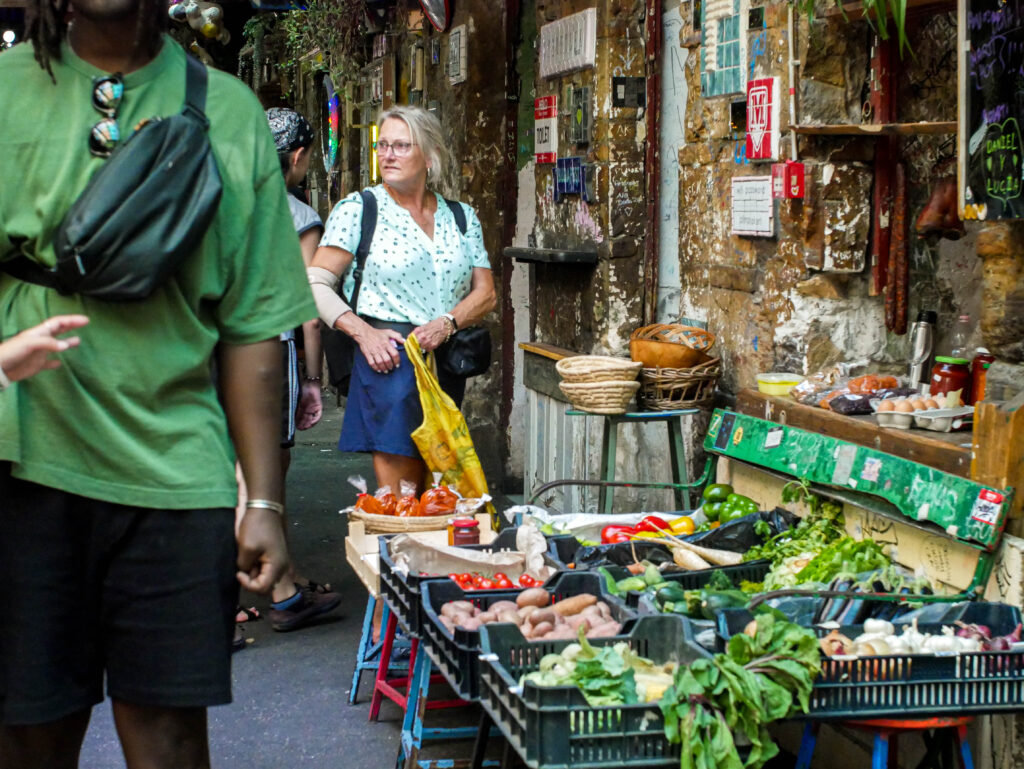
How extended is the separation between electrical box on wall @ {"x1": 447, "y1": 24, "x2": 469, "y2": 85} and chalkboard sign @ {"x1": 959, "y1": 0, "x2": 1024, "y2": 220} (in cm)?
482

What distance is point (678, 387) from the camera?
16.9 feet

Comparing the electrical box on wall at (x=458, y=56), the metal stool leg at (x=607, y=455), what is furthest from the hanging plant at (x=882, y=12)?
the electrical box on wall at (x=458, y=56)

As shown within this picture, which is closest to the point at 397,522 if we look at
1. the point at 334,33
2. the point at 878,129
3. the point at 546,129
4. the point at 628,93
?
the point at 878,129

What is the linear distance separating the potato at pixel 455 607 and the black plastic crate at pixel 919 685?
1001 mm

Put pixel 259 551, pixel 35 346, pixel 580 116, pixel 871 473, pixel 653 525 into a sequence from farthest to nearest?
pixel 580 116 → pixel 653 525 → pixel 871 473 → pixel 259 551 → pixel 35 346

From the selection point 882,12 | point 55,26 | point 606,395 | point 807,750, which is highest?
point 882,12

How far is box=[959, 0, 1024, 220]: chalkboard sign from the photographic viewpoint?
379cm

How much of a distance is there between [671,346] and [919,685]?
2.35m

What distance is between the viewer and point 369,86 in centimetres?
1162

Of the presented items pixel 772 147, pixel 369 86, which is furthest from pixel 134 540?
pixel 369 86

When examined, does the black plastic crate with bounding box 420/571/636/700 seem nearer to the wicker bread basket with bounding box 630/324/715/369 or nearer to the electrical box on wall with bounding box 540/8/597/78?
the wicker bread basket with bounding box 630/324/715/369

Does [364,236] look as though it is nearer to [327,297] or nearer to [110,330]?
[327,297]

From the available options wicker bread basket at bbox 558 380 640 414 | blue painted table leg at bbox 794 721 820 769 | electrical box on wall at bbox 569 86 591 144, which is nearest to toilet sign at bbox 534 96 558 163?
electrical box on wall at bbox 569 86 591 144

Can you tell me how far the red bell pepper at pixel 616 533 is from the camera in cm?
457
